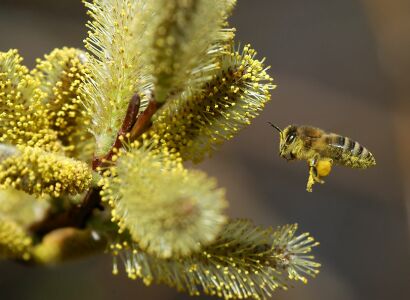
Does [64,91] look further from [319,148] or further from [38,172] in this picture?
[319,148]

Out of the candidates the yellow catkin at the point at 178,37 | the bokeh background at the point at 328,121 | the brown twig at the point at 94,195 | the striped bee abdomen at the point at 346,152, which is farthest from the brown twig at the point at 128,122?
the bokeh background at the point at 328,121

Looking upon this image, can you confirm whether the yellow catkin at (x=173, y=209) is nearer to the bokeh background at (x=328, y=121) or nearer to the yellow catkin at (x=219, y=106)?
the yellow catkin at (x=219, y=106)

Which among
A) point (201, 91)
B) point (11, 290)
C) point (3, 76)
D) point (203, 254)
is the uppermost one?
point (201, 91)

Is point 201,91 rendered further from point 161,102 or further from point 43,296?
→ point 43,296

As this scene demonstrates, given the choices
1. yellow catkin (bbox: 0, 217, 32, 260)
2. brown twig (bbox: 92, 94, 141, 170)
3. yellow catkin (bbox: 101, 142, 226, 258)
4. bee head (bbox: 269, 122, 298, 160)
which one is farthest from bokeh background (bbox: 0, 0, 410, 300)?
yellow catkin (bbox: 101, 142, 226, 258)

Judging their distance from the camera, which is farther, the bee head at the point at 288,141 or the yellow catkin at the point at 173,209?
the bee head at the point at 288,141

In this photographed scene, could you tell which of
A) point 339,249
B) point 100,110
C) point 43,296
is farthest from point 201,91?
point 339,249
